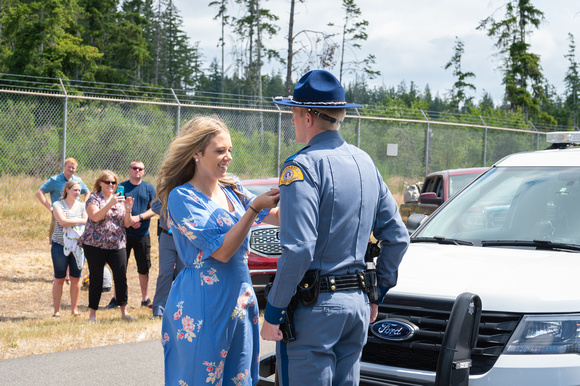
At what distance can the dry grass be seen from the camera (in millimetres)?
6895

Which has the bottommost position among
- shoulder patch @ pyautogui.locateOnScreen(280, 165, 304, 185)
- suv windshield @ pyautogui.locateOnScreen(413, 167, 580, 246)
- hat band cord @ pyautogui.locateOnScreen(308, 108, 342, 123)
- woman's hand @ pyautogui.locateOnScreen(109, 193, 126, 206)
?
woman's hand @ pyautogui.locateOnScreen(109, 193, 126, 206)

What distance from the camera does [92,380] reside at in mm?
5574

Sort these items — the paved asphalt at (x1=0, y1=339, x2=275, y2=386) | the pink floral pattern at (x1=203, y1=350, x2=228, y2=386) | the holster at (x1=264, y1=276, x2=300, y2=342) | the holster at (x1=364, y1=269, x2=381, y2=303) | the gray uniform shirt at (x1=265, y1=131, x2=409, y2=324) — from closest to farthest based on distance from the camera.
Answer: the gray uniform shirt at (x1=265, y1=131, x2=409, y2=324), the holster at (x1=264, y1=276, x2=300, y2=342), the holster at (x1=364, y1=269, x2=381, y2=303), the pink floral pattern at (x1=203, y1=350, x2=228, y2=386), the paved asphalt at (x1=0, y1=339, x2=275, y2=386)

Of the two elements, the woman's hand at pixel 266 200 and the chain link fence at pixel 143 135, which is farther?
the chain link fence at pixel 143 135

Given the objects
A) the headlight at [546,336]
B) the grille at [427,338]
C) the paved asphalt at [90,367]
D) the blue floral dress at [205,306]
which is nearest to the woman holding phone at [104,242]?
the paved asphalt at [90,367]

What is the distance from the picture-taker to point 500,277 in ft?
11.6

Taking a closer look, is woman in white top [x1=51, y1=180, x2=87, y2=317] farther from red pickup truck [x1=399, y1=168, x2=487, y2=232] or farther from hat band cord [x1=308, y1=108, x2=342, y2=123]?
hat band cord [x1=308, y1=108, x2=342, y2=123]

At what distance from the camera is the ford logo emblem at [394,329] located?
3527 millimetres

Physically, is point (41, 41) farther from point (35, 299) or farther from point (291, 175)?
point (291, 175)

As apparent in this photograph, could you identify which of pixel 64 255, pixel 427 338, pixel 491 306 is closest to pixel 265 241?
pixel 64 255

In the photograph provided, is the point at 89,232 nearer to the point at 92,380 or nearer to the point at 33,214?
the point at 92,380

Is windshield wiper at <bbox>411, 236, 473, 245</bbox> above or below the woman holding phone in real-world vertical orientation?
above

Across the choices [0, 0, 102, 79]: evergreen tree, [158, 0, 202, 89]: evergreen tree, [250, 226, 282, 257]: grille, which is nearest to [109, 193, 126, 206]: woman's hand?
[250, 226, 282, 257]: grille

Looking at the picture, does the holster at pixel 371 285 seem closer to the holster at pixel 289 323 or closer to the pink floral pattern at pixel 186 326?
the holster at pixel 289 323
